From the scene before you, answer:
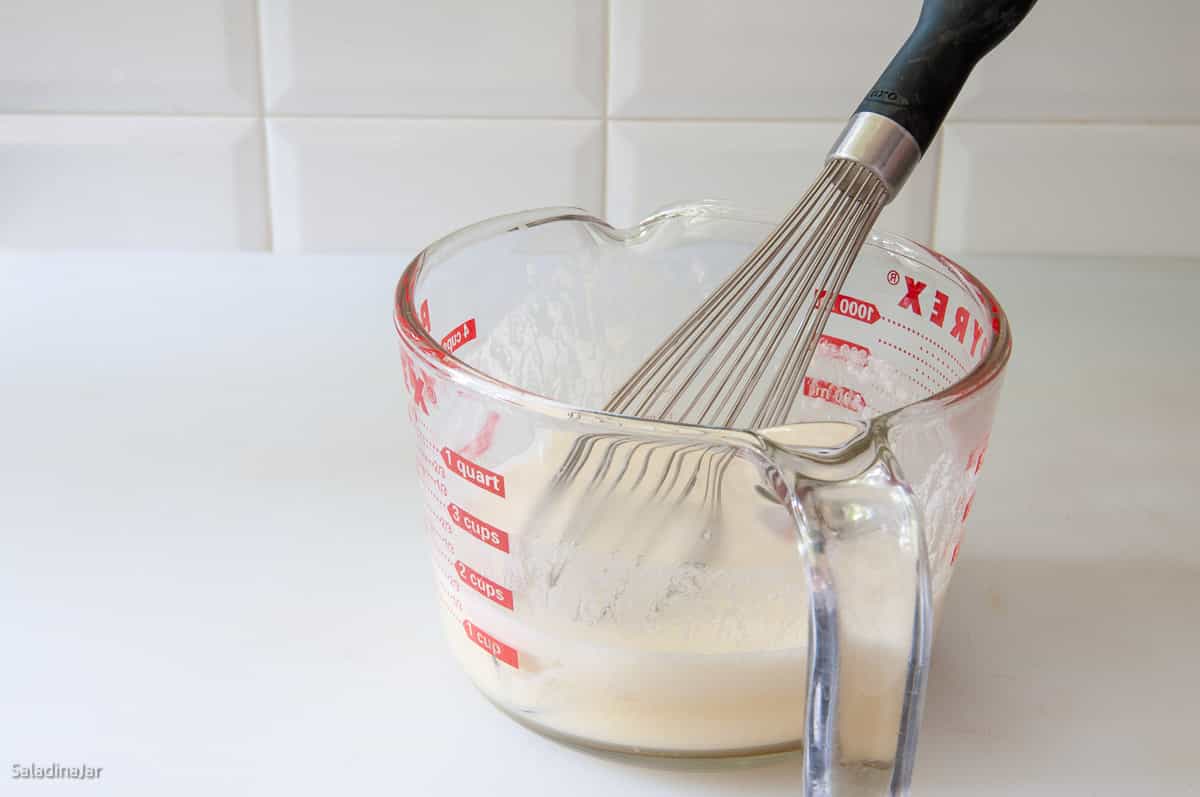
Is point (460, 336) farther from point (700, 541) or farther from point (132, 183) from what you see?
point (132, 183)

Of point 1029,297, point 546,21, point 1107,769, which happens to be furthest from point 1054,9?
point 1107,769

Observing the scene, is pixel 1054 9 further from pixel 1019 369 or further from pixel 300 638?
pixel 300 638

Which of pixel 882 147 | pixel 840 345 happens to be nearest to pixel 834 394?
pixel 840 345

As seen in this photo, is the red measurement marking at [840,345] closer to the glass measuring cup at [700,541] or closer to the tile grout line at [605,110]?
the glass measuring cup at [700,541]

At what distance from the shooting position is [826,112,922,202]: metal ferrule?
1.36 ft

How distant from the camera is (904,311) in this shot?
19.6 inches

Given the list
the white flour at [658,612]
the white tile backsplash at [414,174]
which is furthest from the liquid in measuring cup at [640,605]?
the white tile backsplash at [414,174]

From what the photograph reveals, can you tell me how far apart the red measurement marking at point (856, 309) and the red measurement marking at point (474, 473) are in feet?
0.59

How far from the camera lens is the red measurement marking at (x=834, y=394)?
53 cm

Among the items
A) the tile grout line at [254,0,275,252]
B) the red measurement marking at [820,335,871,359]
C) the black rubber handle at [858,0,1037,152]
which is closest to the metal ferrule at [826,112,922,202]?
the black rubber handle at [858,0,1037,152]

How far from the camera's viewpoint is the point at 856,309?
515 millimetres

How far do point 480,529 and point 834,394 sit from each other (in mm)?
198

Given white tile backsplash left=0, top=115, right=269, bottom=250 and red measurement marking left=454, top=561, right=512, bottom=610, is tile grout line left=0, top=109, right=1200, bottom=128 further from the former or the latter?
red measurement marking left=454, top=561, right=512, bottom=610

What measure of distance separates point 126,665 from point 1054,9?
0.60 meters
